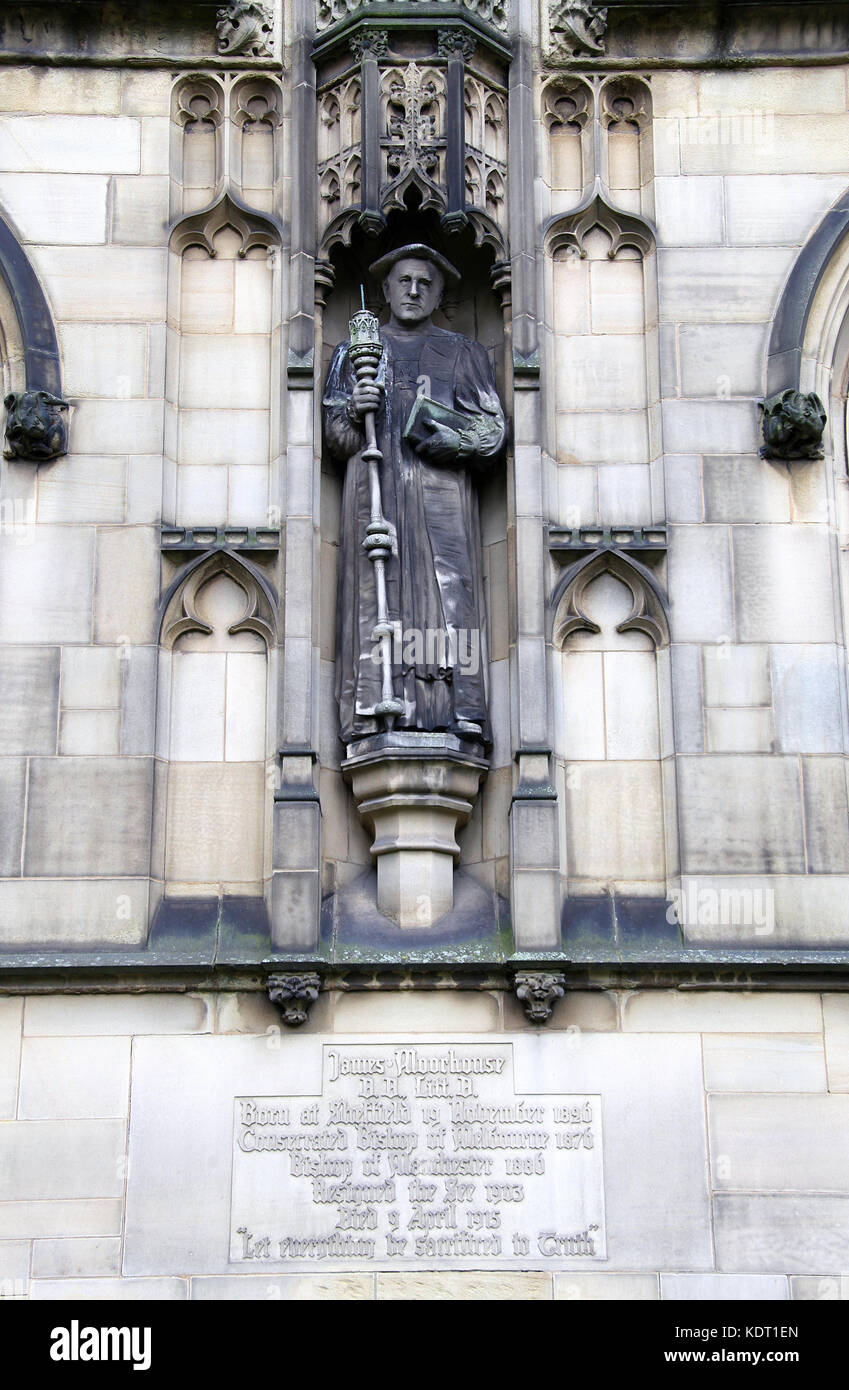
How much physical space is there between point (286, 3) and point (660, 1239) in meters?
7.45

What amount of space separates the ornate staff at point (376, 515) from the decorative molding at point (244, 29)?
1875 millimetres

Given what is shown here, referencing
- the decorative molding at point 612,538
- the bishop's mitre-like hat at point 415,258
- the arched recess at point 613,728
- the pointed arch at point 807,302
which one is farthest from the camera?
the bishop's mitre-like hat at point 415,258

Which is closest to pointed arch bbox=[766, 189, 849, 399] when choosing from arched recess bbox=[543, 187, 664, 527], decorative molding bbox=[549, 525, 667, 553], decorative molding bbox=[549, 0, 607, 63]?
arched recess bbox=[543, 187, 664, 527]

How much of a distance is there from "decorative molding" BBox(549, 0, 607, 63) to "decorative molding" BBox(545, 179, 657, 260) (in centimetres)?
88

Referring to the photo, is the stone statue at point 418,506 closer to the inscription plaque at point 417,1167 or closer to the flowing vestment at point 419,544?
the flowing vestment at point 419,544

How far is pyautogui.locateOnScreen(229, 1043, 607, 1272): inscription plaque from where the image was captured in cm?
1009

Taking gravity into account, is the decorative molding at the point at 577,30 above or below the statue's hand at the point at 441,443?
above

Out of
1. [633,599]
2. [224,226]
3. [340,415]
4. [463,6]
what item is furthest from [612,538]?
[463,6]

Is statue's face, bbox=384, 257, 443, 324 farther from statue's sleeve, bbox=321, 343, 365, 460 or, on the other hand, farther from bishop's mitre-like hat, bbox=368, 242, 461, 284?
statue's sleeve, bbox=321, 343, 365, 460

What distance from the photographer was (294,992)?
1039cm

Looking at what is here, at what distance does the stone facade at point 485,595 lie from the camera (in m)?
10.4

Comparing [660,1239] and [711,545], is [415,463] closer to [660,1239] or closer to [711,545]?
[711,545]

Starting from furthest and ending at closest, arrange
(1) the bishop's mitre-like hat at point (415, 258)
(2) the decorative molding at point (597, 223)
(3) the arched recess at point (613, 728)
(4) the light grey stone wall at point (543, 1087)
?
(2) the decorative molding at point (597, 223), (1) the bishop's mitre-like hat at point (415, 258), (3) the arched recess at point (613, 728), (4) the light grey stone wall at point (543, 1087)

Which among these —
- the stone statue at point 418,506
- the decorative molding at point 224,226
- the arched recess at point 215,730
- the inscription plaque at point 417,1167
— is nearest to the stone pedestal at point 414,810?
the stone statue at point 418,506
